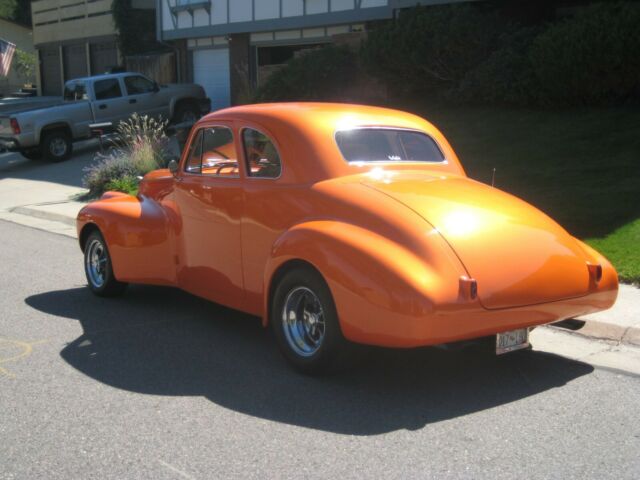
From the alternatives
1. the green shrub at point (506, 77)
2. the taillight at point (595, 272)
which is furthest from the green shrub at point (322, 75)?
the taillight at point (595, 272)

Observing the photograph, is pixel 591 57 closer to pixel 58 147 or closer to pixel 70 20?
pixel 58 147

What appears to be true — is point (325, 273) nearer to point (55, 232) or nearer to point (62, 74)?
point (55, 232)

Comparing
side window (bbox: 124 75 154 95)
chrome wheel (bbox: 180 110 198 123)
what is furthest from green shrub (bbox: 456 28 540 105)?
side window (bbox: 124 75 154 95)

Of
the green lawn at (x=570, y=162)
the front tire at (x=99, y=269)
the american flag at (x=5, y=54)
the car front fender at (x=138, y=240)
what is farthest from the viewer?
the american flag at (x=5, y=54)

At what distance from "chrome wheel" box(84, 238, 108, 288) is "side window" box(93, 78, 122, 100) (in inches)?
549

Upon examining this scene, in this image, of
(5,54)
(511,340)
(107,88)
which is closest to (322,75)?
(107,88)

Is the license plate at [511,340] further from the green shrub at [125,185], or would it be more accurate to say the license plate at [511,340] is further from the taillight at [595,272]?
the green shrub at [125,185]

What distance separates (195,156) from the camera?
693cm

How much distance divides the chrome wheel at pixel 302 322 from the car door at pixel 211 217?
74cm

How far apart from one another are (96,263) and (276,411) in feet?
12.0

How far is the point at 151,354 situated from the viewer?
20.0 feet

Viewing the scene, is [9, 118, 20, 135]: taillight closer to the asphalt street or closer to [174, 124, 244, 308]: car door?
the asphalt street

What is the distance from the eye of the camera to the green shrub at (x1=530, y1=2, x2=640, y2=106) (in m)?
12.6

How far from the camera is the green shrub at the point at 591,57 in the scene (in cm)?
1262
